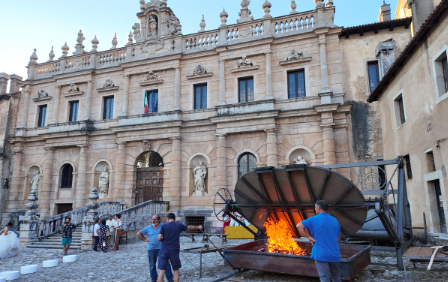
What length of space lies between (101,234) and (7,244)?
3.66 m

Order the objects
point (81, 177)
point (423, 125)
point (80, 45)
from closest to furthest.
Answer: point (423, 125) < point (81, 177) < point (80, 45)

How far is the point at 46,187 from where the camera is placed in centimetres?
2330

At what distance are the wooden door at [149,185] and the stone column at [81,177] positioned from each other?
391 centimetres

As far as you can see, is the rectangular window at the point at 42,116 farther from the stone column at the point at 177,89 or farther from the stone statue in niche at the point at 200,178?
the stone statue in niche at the point at 200,178

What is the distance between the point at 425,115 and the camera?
11.4 meters

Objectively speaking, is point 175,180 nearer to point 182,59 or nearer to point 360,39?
point 182,59

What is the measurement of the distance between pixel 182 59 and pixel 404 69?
13966mm

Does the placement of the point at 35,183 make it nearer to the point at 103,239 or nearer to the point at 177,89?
the point at 177,89

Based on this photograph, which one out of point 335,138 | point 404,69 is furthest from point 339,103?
point 404,69

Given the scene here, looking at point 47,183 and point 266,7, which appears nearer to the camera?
point 266,7

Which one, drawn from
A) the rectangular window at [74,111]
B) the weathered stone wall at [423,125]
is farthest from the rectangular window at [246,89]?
the rectangular window at [74,111]

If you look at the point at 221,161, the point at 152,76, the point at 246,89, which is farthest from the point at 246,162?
the point at 152,76

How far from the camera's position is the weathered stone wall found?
1037 centimetres

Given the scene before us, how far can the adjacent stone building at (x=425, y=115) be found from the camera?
33.8 feet
